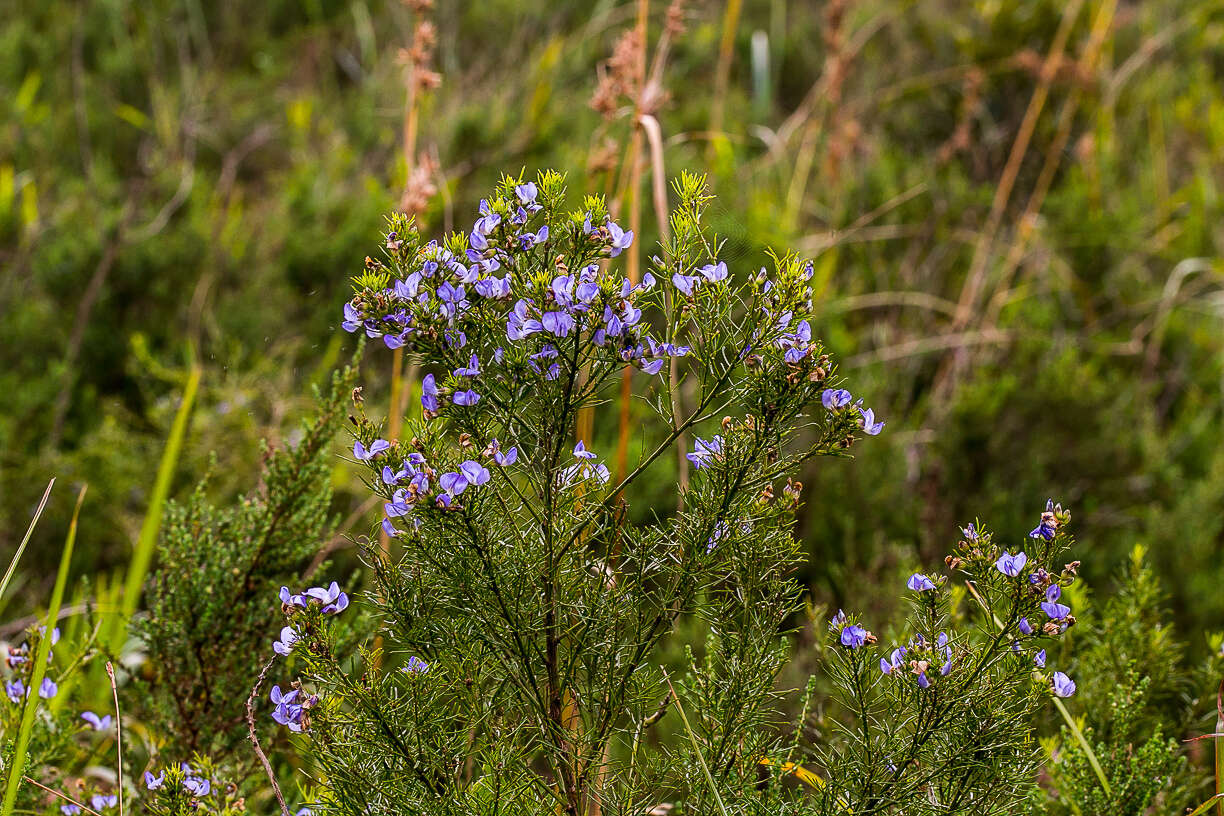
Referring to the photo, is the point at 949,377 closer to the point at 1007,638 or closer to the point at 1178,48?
the point at 1007,638

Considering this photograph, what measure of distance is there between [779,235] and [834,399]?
2816 millimetres

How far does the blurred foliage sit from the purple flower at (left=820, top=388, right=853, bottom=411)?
1097mm

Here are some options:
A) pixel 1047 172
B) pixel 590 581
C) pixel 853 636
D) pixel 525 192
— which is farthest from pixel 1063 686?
pixel 1047 172

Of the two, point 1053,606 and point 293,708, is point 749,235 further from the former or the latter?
point 293,708

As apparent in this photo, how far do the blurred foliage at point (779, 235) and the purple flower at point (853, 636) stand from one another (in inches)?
46.8

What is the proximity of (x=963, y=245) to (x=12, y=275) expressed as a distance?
3795mm

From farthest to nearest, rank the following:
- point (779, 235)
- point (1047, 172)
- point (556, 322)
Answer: point (1047, 172) < point (779, 235) < point (556, 322)

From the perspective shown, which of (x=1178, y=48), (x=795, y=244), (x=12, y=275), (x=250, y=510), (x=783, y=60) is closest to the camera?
(x=250, y=510)

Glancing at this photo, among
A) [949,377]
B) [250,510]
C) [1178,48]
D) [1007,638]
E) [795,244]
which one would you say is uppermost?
[1178,48]

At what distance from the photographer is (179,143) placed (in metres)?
4.98

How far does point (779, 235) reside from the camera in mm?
3816

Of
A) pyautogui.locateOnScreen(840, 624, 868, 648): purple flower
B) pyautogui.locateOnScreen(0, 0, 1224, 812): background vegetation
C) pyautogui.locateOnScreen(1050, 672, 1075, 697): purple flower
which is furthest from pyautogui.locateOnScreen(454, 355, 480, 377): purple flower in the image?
pyautogui.locateOnScreen(0, 0, 1224, 812): background vegetation

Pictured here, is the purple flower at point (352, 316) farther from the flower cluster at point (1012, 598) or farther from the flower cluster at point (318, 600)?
the flower cluster at point (1012, 598)

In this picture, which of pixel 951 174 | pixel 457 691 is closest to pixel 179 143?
pixel 951 174
